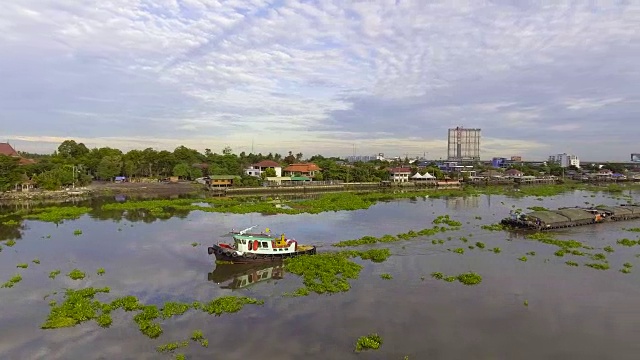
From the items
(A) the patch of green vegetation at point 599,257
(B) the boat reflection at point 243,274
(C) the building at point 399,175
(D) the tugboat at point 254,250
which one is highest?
(C) the building at point 399,175

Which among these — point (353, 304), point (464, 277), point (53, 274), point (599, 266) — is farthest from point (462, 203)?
point (53, 274)

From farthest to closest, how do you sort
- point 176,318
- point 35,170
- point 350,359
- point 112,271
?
point 35,170, point 112,271, point 176,318, point 350,359

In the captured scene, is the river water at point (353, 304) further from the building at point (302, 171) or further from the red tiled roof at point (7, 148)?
the red tiled roof at point (7, 148)

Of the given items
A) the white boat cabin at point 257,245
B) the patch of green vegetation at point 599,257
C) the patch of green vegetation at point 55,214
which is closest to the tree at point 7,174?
the patch of green vegetation at point 55,214

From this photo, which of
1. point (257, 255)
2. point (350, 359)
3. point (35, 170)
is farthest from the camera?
point (35, 170)

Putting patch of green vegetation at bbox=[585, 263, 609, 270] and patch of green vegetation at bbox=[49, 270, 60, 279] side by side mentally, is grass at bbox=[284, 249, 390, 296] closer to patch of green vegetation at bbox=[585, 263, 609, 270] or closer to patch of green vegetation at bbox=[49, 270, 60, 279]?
patch of green vegetation at bbox=[585, 263, 609, 270]

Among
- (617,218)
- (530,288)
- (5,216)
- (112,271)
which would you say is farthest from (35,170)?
(617,218)

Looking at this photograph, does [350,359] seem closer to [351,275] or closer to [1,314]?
[351,275]
